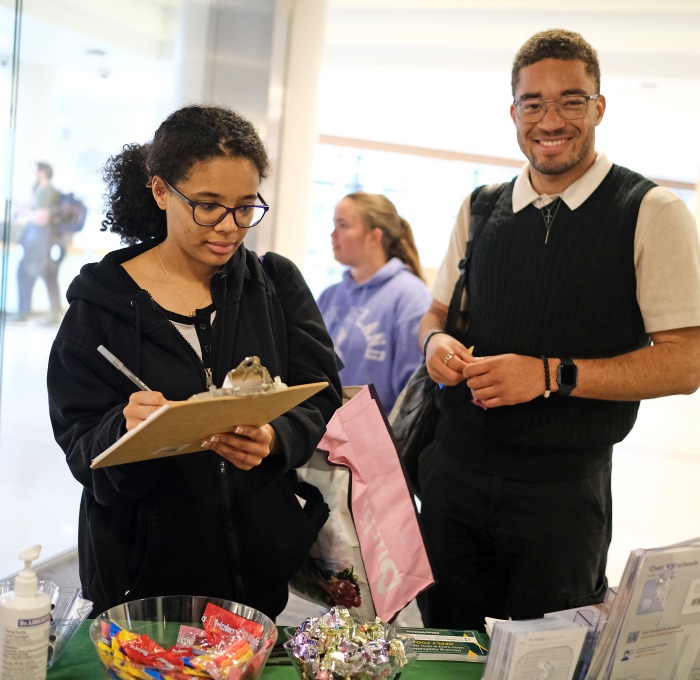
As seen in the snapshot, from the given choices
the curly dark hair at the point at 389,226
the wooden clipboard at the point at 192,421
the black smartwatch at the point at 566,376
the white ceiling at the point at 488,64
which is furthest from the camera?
the white ceiling at the point at 488,64

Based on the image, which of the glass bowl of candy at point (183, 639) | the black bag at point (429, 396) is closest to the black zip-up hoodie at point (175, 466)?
the glass bowl of candy at point (183, 639)

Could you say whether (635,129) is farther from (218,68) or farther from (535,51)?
(535,51)

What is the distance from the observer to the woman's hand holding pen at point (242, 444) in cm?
145

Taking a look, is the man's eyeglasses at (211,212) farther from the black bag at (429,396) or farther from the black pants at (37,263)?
the black pants at (37,263)

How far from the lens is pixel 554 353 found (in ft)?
6.39

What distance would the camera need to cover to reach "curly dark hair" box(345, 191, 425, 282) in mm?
4270

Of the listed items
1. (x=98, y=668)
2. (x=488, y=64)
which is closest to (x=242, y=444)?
(x=98, y=668)

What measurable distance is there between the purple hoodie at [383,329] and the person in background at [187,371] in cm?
207

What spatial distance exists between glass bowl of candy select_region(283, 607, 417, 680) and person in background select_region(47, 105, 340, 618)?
32 centimetres

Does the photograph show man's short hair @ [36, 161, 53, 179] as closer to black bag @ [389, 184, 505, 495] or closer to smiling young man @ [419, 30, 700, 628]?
black bag @ [389, 184, 505, 495]

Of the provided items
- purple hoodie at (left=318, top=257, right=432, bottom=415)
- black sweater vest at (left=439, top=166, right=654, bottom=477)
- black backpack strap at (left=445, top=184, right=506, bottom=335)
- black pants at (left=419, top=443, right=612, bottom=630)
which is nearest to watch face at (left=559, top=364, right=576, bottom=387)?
black sweater vest at (left=439, top=166, right=654, bottom=477)

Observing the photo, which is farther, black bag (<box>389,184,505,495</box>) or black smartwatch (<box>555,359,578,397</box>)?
black bag (<box>389,184,505,495</box>)

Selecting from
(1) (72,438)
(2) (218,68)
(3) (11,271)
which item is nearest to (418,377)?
(1) (72,438)

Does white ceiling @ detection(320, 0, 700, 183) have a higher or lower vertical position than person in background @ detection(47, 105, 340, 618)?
higher
